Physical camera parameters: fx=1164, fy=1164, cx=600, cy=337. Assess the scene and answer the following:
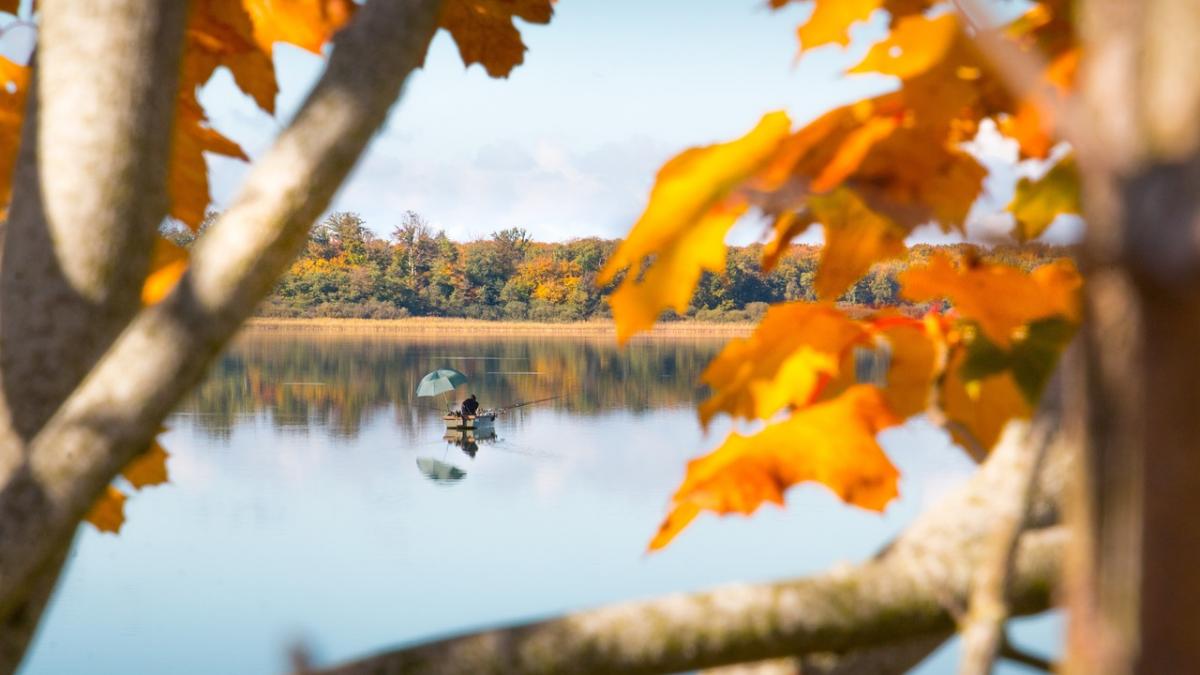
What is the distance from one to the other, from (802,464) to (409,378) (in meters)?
61.1

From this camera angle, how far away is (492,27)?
1805mm

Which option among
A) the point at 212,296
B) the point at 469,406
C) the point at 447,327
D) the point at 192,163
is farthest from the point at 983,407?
the point at 447,327

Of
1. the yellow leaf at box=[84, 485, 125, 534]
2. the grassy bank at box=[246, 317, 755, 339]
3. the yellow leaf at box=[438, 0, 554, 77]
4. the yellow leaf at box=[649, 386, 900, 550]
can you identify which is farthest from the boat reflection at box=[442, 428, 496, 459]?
the grassy bank at box=[246, 317, 755, 339]

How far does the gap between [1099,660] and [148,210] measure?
121 centimetres

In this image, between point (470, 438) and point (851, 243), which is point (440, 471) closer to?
point (470, 438)

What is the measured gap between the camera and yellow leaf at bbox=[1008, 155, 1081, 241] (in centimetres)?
98

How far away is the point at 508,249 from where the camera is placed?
222 ft

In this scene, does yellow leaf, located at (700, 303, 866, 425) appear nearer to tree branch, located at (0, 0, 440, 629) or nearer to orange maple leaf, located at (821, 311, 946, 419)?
orange maple leaf, located at (821, 311, 946, 419)

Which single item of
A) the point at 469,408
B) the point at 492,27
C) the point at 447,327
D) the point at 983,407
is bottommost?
the point at 469,408

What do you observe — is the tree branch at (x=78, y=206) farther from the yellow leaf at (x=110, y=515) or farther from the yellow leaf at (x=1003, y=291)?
the yellow leaf at (x=1003, y=291)

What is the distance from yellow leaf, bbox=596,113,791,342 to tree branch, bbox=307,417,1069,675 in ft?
0.72

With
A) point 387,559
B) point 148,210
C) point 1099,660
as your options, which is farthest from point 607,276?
point 387,559

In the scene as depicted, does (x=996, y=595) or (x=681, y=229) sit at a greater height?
(x=681, y=229)

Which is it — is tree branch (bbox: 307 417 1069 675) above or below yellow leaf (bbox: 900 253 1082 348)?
below
